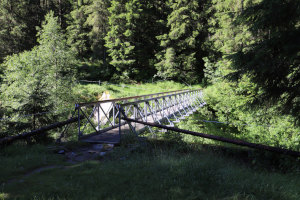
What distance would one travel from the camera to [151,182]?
9.30 feet

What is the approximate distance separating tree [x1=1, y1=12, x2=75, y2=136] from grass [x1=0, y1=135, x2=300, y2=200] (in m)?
4.05

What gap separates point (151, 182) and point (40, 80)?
284 inches

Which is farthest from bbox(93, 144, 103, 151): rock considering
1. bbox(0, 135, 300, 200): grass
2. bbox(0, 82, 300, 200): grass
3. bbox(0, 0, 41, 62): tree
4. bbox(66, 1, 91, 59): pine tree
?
bbox(66, 1, 91, 59): pine tree

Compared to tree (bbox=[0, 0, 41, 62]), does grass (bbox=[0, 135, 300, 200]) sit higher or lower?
lower

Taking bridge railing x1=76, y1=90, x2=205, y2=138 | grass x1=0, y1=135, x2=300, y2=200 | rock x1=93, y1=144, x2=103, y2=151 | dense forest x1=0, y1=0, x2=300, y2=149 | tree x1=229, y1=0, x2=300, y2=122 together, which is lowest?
grass x1=0, y1=135, x2=300, y2=200

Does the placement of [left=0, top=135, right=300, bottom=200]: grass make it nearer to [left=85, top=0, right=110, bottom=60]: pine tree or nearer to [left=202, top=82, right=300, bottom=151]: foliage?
[left=202, top=82, right=300, bottom=151]: foliage

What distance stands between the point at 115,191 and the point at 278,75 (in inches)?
164

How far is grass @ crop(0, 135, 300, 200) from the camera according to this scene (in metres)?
2.49

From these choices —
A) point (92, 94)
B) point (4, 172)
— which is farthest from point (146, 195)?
point (92, 94)

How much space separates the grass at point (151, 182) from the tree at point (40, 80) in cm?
405

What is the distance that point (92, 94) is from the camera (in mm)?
20047

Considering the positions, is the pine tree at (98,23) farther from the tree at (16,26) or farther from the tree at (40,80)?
the tree at (40,80)

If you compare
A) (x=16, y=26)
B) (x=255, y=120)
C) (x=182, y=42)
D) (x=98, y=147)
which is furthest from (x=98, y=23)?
(x=98, y=147)

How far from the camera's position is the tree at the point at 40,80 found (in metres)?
7.46
